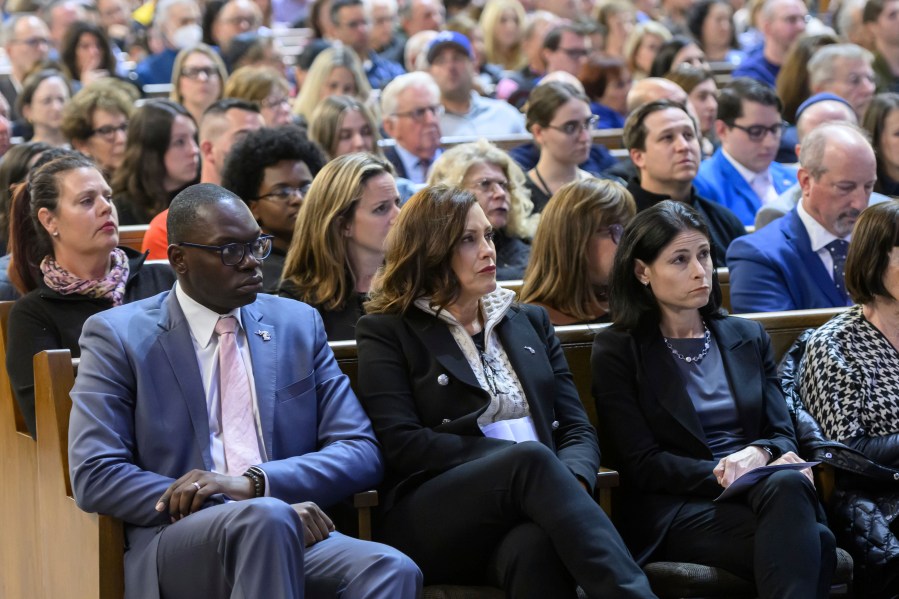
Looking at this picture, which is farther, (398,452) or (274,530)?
(398,452)

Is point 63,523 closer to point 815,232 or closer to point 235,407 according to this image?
point 235,407

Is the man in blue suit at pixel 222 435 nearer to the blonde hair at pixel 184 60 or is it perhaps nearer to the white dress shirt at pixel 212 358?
the white dress shirt at pixel 212 358

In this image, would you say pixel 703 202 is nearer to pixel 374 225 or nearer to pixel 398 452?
pixel 374 225

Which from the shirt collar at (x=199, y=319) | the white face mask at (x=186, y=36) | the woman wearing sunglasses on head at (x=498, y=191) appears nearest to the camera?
the shirt collar at (x=199, y=319)

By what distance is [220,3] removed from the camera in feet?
30.7

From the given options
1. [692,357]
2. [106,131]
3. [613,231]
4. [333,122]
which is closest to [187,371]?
[692,357]

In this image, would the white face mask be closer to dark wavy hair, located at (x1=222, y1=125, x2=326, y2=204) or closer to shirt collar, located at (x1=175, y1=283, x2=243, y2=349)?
Result: dark wavy hair, located at (x1=222, y1=125, x2=326, y2=204)

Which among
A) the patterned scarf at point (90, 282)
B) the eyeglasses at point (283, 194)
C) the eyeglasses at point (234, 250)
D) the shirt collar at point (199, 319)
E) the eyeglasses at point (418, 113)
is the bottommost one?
the eyeglasses at point (418, 113)

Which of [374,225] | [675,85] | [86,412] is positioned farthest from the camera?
[675,85]

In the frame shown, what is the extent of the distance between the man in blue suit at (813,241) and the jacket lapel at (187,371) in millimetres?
1995

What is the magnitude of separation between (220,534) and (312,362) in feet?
1.83

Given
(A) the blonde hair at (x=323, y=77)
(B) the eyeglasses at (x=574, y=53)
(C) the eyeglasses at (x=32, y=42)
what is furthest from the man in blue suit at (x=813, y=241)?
(C) the eyeglasses at (x=32, y=42)

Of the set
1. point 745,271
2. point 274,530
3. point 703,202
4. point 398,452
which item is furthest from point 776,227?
point 274,530

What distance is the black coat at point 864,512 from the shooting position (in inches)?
129
